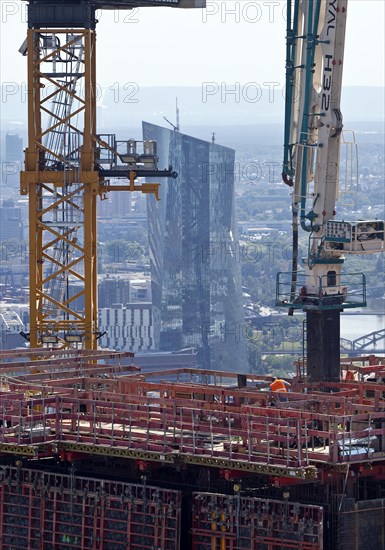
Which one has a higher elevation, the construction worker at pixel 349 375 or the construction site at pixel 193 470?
the construction worker at pixel 349 375

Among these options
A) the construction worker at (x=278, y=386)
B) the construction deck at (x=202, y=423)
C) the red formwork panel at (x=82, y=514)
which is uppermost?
the construction worker at (x=278, y=386)

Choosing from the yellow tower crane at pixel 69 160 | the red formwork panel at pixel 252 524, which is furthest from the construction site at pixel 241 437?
the yellow tower crane at pixel 69 160

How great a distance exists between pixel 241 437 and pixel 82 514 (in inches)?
155

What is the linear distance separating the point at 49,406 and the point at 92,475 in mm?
1851

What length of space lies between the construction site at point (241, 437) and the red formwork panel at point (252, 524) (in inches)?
1.2


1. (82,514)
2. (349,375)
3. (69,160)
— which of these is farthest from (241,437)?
(69,160)

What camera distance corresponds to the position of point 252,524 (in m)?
39.2

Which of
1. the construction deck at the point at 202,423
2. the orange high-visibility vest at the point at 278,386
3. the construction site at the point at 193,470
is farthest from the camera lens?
the orange high-visibility vest at the point at 278,386

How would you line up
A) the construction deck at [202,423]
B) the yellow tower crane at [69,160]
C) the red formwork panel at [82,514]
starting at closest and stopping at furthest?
the construction deck at [202,423]
the red formwork panel at [82,514]
the yellow tower crane at [69,160]

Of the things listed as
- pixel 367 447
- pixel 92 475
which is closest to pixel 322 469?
pixel 367 447

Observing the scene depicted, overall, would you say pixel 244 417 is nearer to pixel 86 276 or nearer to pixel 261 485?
pixel 261 485

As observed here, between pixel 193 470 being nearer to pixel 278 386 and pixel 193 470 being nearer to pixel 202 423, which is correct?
pixel 202 423

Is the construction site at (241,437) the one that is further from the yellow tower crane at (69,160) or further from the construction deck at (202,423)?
the yellow tower crane at (69,160)

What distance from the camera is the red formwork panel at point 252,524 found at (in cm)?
3828
